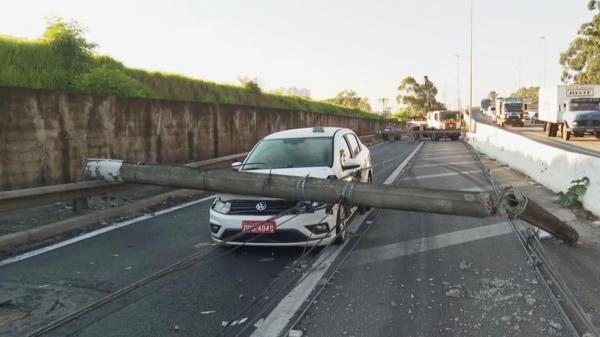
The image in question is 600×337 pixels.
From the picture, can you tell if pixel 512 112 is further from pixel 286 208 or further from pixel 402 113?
pixel 402 113

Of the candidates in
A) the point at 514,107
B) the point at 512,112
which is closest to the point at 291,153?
the point at 512,112

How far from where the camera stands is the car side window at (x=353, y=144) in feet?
29.0

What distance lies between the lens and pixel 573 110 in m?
31.1

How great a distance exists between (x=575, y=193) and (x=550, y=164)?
9.37ft

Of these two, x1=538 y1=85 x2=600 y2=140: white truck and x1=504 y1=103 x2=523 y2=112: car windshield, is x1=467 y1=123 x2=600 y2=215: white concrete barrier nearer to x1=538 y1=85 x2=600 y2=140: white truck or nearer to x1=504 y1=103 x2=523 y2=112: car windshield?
x1=538 y1=85 x2=600 y2=140: white truck

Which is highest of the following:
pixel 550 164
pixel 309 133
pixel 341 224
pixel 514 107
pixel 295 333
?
pixel 514 107

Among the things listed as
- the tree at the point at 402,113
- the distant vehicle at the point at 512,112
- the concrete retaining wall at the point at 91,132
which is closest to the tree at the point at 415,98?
the tree at the point at 402,113

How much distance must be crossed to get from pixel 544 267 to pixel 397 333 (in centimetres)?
267

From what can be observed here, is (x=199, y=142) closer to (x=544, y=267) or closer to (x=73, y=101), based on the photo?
(x=73, y=101)

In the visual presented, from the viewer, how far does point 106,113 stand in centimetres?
1130

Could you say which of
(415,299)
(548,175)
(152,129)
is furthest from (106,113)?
(548,175)

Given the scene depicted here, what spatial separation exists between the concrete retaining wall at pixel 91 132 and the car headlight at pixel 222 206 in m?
4.60

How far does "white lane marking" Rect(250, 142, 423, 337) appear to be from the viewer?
4137mm

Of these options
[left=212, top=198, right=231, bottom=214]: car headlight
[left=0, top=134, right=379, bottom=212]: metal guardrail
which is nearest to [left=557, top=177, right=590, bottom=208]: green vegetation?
[left=212, top=198, right=231, bottom=214]: car headlight
